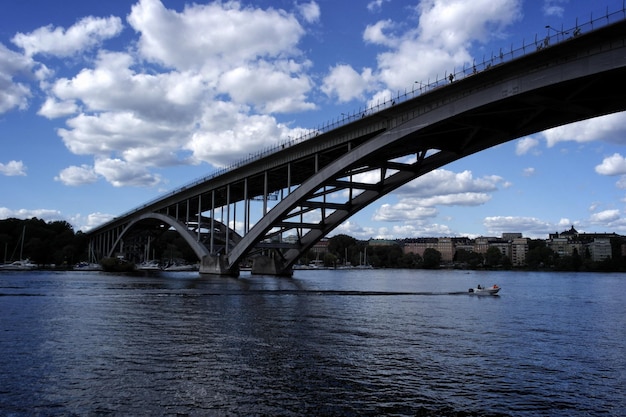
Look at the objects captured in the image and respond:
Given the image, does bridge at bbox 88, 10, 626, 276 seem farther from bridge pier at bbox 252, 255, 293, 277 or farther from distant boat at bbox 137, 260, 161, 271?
distant boat at bbox 137, 260, 161, 271

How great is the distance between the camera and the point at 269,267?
82.8 m

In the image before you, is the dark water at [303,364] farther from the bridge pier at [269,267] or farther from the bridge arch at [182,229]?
the bridge pier at [269,267]

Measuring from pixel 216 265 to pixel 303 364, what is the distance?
63130 millimetres

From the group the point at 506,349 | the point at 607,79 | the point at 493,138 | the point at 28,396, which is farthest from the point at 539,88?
the point at 28,396

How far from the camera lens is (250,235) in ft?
216

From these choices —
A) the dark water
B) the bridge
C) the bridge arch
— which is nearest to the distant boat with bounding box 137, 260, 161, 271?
the bridge arch

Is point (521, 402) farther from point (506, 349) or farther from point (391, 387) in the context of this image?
point (506, 349)

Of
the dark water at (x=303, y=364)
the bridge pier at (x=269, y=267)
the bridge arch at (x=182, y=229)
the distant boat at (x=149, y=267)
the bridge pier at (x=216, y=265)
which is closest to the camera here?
the dark water at (x=303, y=364)

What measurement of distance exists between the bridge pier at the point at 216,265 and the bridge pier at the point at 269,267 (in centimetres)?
679

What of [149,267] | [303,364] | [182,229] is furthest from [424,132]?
[149,267]

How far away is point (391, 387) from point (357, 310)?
19.1 metres

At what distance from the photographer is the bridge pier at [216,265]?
250 ft

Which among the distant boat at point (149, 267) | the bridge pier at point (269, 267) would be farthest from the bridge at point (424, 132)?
the distant boat at point (149, 267)

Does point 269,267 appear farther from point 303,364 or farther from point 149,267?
point 303,364
